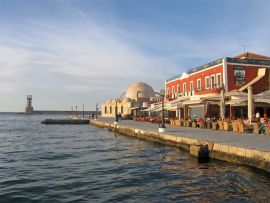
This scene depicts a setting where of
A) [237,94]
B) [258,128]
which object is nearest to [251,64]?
[237,94]

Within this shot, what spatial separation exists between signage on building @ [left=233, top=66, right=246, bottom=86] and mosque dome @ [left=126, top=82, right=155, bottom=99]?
5450 cm

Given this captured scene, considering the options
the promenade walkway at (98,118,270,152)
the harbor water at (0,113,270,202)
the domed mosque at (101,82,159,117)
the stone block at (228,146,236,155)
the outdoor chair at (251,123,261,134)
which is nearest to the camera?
the harbor water at (0,113,270,202)

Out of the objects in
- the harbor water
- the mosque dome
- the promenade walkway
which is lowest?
the harbor water

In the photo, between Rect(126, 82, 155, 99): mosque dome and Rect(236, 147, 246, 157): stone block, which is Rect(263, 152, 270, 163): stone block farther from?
Rect(126, 82, 155, 99): mosque dome

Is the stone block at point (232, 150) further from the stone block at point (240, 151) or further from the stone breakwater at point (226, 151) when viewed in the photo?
the stone block at point (240, 151)

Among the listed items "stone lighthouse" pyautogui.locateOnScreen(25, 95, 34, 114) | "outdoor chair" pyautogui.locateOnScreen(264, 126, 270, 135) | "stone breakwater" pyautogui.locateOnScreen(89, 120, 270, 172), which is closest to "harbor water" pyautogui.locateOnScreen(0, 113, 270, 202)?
"stone breakwater" pyautogui.locateOnScreen(89, 120, 270, 172)

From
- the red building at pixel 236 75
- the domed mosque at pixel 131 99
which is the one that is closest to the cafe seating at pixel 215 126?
the red building at pixel 236 75

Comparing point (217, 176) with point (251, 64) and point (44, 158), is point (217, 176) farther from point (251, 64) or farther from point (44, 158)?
point (251, 64)

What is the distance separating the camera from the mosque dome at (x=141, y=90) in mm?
85250

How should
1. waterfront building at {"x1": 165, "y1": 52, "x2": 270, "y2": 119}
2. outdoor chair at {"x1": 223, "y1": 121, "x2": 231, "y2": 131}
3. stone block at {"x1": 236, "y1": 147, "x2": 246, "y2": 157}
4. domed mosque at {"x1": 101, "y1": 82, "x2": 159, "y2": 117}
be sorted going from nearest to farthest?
stone block at {"x1": 236, "y1": 147, "x2": 246, "y2": 157}, outdoor chair at {"x1": 223, "y1": 121, "x2": 231, "y2": 131}, waterfront building at {"x1": 165, "y1": 52, "x2": 270, "y2": 119}, domed mosque at {"x1": 101, "y1": 82, "x2": 159, "y2": 117}

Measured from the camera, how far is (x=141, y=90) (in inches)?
3408

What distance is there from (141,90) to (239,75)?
5758cm

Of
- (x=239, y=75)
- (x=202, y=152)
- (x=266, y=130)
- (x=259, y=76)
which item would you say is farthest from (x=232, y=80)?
(x=202, y=152)

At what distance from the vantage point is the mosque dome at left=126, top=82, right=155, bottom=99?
3356 inches
